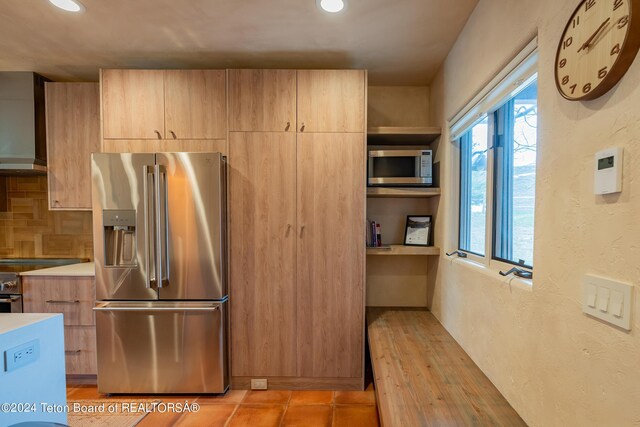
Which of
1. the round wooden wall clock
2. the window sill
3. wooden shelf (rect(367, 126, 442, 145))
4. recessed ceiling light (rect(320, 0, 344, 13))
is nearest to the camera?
the round wooden wall clock

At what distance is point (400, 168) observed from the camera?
7.77ft

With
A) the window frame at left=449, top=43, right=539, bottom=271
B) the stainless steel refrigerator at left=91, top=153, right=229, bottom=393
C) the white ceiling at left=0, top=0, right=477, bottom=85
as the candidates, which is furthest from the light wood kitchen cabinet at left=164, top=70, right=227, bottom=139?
the window frame at left=449, top=43, right=539, bottom=271

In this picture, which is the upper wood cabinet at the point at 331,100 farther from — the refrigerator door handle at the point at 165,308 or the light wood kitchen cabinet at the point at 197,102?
the refrigerator door handle at the point at 165,308

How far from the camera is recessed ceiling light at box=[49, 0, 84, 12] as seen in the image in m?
1.60

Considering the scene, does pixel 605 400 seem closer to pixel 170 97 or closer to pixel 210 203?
pixel 210 203

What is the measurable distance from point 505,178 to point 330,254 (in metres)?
1.21

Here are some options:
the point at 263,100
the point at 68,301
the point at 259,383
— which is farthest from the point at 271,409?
the point at 263,100

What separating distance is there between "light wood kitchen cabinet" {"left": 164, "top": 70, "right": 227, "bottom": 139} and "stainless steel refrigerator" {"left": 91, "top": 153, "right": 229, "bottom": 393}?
0.91 ft

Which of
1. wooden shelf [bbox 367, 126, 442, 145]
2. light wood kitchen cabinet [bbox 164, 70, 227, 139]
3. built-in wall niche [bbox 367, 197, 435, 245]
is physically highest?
light wood kitchen cabinet [bbox 164, 70, 227, 139]

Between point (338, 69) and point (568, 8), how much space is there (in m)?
1.61

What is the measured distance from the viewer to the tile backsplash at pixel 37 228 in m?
2.77

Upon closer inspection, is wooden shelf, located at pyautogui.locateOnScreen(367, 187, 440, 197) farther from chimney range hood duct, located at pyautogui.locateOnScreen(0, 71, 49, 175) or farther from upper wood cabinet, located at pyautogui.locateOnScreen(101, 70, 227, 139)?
chimney range hood duct, located at pyautogui.locateOnScreen(0, 71, 49, 175)

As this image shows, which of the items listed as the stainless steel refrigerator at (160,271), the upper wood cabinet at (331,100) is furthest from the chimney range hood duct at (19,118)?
the upper wood cabinet at (331,100)

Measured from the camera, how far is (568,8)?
91 centimetres
